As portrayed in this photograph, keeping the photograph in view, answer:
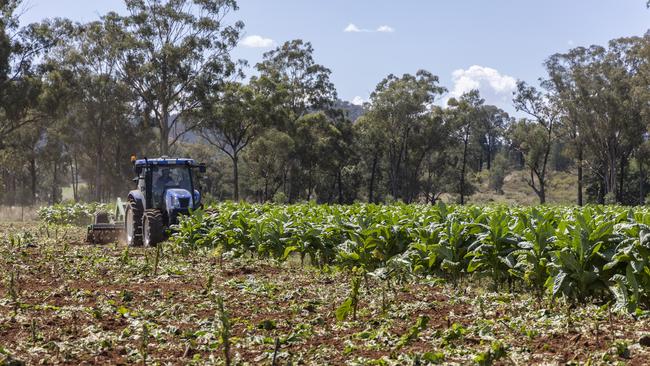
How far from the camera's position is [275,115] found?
47.7m

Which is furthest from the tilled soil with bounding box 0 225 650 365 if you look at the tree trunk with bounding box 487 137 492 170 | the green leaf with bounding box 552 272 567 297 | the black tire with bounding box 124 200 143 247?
the tree trunk with bounding box 487 137 492 170

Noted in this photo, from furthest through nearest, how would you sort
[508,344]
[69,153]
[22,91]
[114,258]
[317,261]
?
[69,153] → [22,91] → [114,258] → [317,261] → [508,344]

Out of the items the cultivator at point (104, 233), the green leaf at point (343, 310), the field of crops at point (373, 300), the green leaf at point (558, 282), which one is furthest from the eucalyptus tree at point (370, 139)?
the green leaf at point (343, 310)

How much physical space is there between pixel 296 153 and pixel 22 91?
2260 cm

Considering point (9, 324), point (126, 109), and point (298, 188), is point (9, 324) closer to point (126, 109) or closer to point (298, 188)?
point (126, 109)

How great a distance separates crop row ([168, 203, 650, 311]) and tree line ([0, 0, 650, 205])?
1039 inches

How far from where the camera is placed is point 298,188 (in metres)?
61.0

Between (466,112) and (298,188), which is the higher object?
(466,112)

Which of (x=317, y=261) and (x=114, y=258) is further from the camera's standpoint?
(x=114, y=258)

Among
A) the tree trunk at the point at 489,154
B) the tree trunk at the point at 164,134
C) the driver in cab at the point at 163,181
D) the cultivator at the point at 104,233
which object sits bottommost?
the cultivator at the point at 104,233

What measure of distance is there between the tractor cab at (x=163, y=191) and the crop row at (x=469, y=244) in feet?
4.77

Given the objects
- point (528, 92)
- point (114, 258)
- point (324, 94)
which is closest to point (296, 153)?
point (324, 94)

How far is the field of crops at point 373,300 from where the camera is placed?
5.46m

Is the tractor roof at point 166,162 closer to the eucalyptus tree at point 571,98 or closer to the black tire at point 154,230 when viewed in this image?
the black tire at point 154,230
